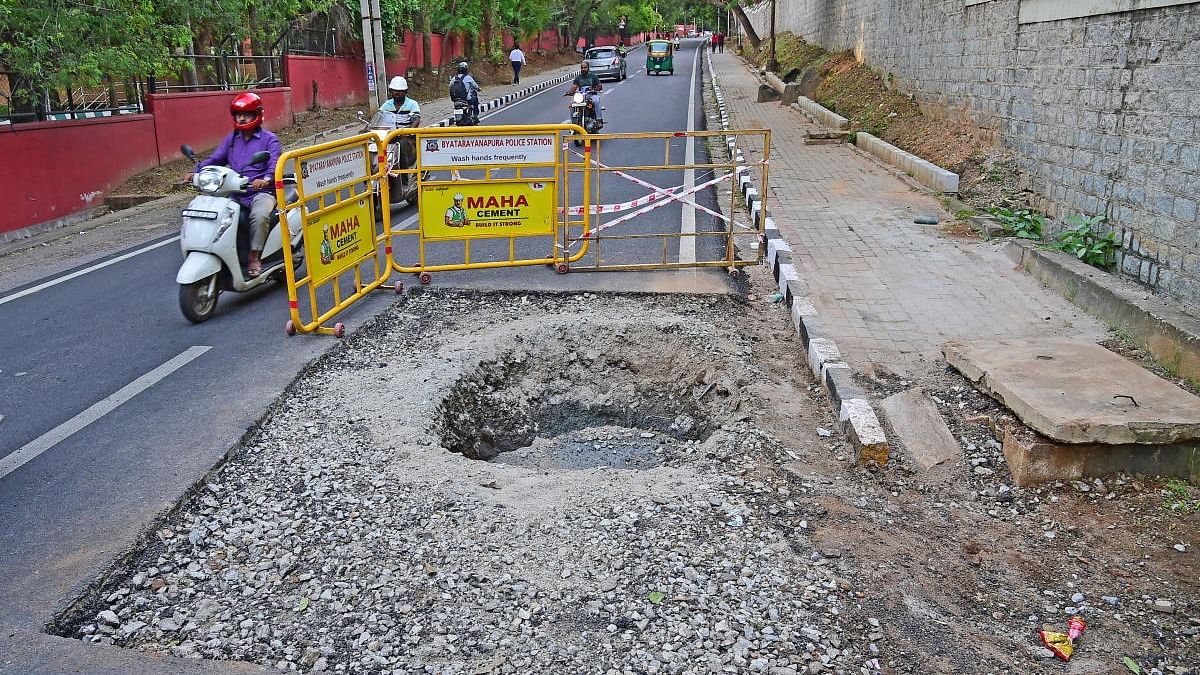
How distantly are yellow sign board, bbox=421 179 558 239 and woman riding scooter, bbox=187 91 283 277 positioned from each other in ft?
4.64

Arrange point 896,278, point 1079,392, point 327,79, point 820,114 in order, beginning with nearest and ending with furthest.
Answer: point 1079,392
point 896,278
point 820,114
point 327,79

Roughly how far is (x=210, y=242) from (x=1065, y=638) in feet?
20.6

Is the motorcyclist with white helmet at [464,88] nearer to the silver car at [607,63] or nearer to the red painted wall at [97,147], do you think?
the red painted wall at [97,147]

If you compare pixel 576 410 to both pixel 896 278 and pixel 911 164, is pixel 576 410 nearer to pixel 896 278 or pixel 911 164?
pixel 896 278

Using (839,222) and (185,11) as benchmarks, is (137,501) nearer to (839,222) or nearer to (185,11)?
(839,222)

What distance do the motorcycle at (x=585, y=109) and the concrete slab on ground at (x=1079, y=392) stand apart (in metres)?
13.0

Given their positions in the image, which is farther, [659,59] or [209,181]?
[659,59]

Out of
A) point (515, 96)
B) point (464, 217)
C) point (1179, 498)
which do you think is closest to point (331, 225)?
point (464, 217)

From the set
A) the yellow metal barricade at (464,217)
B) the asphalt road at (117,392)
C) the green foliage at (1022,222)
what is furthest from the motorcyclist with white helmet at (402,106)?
the green foliage at (1022,222)

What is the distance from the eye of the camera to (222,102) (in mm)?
18203

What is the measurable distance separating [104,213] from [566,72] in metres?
36.9

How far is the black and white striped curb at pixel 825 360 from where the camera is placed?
4.82 m

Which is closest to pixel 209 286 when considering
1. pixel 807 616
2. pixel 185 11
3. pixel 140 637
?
pixel 140 637

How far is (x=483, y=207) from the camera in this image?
825cm
